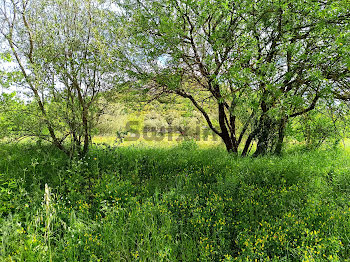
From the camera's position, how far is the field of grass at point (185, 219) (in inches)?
102

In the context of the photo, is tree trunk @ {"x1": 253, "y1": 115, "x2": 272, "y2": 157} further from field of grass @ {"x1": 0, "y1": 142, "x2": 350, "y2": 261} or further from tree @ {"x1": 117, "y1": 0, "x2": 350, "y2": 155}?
field of grass @ {"x1": 0, "y1": 142, "x2": 350, "y2": 261}

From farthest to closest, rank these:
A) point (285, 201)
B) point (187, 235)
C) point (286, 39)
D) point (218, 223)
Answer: point (286, 39)
point (285, 201)
point (218, 223)
point (187, 235)

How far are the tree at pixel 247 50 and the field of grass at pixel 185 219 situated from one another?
5.60 feet

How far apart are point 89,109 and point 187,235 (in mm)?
4757

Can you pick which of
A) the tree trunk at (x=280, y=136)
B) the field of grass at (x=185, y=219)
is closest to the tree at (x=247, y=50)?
the tree trunk at (x=280, y=136)

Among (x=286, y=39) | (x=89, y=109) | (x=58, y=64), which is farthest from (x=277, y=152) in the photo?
(x=58, y=64)

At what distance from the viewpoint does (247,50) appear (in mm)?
4379

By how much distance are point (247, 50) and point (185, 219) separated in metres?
3.35

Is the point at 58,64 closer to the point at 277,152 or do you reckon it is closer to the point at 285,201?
the point at 285,201

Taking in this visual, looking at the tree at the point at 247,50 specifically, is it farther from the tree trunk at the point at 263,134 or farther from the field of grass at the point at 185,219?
the field of grass at the point at 185,219

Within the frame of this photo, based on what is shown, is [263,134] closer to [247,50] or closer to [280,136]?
[280,136]

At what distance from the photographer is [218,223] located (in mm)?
3160

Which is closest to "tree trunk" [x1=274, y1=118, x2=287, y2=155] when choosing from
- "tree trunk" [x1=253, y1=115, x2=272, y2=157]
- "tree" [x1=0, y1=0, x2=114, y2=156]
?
"tree trunk" [x1=253, y1=115, x2=272, y2=157]

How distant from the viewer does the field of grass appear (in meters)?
2.60
